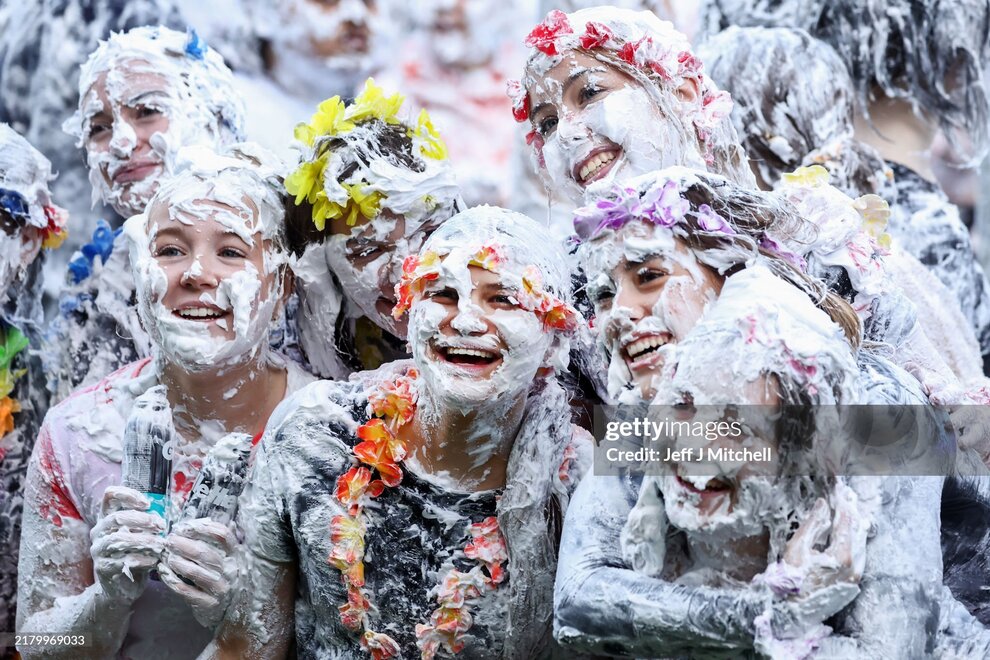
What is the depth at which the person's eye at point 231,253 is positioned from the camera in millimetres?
3717

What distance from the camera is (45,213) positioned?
4387 millimetres

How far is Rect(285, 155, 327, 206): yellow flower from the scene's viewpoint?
3857 mm

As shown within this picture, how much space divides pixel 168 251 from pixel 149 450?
0.50 metres

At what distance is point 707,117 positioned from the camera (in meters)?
3.87

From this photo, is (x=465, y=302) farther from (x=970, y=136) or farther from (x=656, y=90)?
(x=970, y=136)

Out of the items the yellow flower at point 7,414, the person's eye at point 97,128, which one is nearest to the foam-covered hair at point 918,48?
the person's eye at point 97,128

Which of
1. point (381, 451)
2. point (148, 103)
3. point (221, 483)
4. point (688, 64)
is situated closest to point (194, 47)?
point (148, 103)

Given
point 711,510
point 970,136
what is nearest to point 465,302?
point 711,510

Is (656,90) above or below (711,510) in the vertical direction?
above

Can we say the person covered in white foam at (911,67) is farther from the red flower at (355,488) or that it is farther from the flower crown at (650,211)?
the red flower at (355,488)

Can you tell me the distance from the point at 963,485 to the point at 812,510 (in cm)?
51

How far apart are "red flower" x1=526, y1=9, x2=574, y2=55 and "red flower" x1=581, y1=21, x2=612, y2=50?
4cm

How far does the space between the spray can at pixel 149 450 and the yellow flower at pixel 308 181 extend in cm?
65

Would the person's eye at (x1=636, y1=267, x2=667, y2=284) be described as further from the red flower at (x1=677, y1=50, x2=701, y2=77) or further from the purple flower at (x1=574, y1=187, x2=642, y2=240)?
the red flower at (x1=677, y1=50, x2=701, y2=77)
